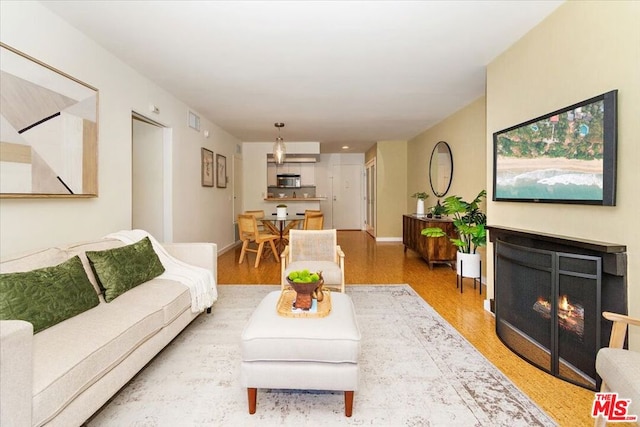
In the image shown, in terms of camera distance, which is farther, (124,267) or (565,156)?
(124,267)

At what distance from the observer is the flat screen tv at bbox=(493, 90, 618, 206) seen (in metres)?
1.80

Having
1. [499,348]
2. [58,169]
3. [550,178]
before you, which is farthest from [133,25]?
[499,348]

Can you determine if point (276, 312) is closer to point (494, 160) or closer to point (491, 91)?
point (494, 160)

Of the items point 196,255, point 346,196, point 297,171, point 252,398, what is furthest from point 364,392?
point 346,196

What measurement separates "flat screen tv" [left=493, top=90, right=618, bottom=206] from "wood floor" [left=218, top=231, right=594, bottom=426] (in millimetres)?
1129

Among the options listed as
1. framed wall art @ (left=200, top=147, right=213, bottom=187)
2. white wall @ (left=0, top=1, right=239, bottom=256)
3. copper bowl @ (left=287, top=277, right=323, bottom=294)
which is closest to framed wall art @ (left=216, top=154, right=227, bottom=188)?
framed wall art @ (left=200, top=147, right=213, bottom=187)

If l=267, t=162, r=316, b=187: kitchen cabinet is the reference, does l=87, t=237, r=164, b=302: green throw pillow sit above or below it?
below

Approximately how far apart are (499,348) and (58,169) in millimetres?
3547

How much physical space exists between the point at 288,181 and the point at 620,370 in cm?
834

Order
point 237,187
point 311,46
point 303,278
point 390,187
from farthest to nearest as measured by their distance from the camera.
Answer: point 390,187 < point 237,187 < point 311,46 < point 303,278

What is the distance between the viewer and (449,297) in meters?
3.54

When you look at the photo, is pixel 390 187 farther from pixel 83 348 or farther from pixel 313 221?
pixel 83 348

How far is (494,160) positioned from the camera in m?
2.97

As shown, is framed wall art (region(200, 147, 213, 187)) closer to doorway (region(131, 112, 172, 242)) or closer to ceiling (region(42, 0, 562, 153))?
ceiling (region(42, 0, 562, 153))
